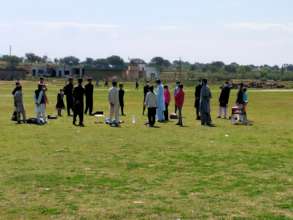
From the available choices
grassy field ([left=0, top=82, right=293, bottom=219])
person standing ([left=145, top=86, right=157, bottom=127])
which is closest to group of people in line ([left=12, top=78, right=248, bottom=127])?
person standing ([left=145, top=86, right=157, bottom=127])

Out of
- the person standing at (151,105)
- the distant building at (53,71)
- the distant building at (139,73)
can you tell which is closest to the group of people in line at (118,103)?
the person standing at (151,105)

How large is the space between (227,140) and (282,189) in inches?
363

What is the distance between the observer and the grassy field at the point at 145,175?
1041 centimetres

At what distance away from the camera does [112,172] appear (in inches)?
559

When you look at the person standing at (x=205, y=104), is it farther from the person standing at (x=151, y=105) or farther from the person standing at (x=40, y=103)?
the person standing at (x=40, y=103)

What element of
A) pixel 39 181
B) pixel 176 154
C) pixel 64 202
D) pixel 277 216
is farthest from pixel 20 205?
pixel 176 154

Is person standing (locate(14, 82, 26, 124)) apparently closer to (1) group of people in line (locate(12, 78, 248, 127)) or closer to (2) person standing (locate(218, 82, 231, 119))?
(1) group of people in line (locate(12, 78, 248, 127))

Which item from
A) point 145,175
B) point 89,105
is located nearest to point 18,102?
point 89,105

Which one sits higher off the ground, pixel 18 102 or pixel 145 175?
pixel 18 102

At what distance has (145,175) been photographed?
45.3ft

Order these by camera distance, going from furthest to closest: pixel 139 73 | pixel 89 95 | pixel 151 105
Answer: pixel 139 73
pixel 89 95
pixel 151 105

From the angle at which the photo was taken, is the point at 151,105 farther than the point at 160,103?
No

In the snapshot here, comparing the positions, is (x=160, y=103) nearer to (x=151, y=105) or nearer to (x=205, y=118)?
(x=205, y=118)

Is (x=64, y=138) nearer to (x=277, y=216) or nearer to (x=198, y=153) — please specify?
(x=198, y=153)
